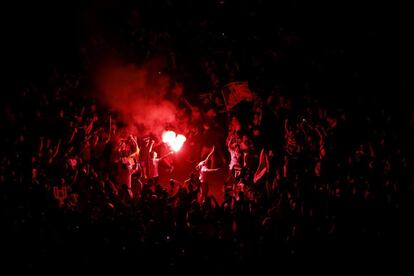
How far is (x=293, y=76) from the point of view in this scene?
5.90m

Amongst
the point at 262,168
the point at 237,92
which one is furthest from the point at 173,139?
the point at 262,168

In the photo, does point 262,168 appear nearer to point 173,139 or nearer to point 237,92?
point 237,92

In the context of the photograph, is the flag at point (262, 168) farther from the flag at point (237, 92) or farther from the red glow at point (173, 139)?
the red glow at point (173, 139)

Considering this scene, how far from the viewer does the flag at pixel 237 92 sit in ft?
19.7

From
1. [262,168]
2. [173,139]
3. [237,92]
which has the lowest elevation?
[262,168]

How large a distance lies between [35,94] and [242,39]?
8.09 feet

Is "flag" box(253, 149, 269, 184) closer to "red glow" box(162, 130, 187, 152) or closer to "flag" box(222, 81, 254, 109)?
"flag" box(222, 81, 254, 109)

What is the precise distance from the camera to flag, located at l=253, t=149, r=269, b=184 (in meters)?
5.29

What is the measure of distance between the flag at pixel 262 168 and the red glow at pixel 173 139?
1.21 metres

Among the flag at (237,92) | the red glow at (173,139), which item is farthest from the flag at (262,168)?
the red glow at (173,139)

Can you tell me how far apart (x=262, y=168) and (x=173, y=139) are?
134 centimetres

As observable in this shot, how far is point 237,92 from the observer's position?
6.04m

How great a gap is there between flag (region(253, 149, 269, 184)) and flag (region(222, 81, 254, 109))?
0.86m

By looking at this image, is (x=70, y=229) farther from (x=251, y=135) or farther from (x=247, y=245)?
(x=251, y=135)
